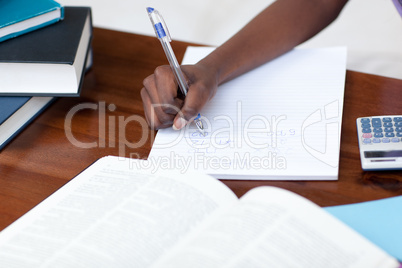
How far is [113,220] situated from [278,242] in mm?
190

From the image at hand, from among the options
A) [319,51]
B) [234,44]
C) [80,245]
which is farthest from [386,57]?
[80,245]

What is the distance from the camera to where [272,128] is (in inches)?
28.4

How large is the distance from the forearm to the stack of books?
0.22 m

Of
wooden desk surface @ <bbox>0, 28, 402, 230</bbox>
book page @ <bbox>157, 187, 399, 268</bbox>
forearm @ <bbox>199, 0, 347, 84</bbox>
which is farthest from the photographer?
forearm @ <bbox>199, 0, 347, 84</bbox>

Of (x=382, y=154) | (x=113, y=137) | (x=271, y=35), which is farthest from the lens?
(x=271, y=35)

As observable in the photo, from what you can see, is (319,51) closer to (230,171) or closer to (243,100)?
(243,100)

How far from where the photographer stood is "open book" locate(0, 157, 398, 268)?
476mm

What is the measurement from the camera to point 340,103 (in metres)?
0.76

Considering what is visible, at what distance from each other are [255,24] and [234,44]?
68mm

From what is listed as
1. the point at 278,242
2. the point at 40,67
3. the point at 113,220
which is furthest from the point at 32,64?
the point at 278,242

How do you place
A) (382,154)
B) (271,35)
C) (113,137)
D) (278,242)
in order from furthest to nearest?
(271,35) < (113,137) < (382,154) < (278,242)

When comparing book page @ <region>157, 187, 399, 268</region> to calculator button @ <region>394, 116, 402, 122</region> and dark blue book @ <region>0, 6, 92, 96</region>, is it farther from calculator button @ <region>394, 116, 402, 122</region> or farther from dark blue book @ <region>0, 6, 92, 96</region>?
dark blue book @ <region>0, 6, 92, 96</region>

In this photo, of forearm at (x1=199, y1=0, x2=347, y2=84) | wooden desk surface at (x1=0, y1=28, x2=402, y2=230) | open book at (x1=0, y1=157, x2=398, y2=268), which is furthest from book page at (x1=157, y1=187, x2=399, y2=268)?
forearm at (x1=199, y1=0, x2=347, y2=84)

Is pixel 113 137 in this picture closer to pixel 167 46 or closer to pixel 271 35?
pixel 167 46
